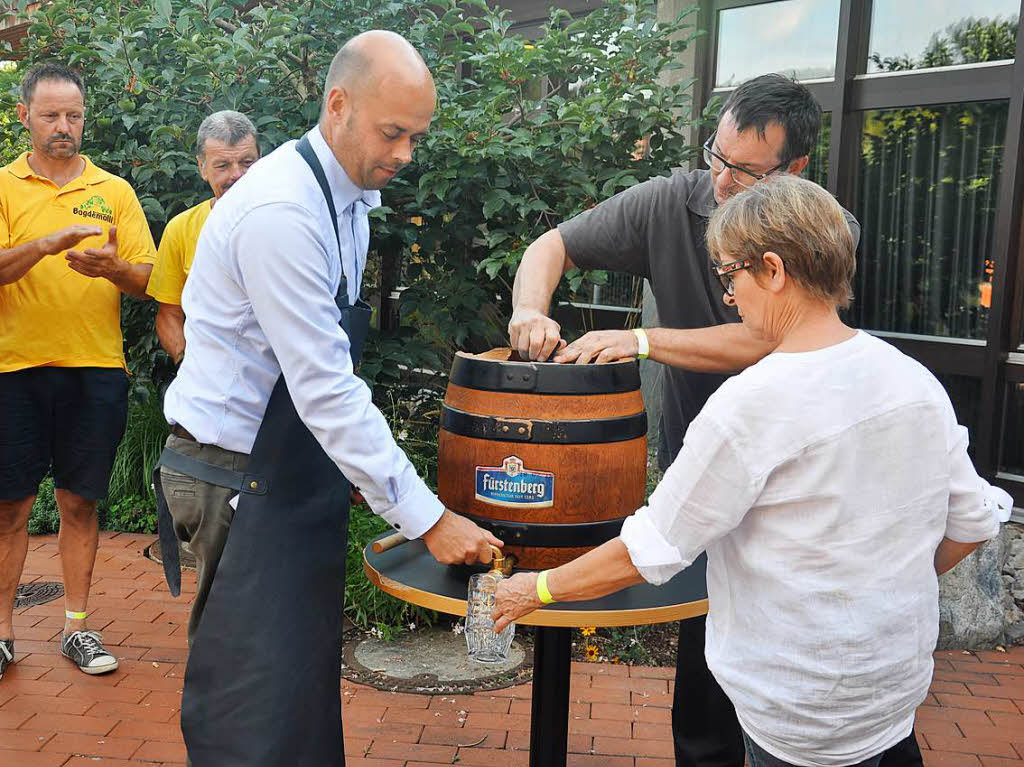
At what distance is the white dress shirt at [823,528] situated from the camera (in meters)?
1.69

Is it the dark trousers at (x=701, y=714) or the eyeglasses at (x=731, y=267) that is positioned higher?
the eyeglasses at (x=731, y=267)

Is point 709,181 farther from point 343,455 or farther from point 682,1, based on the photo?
point 682,1

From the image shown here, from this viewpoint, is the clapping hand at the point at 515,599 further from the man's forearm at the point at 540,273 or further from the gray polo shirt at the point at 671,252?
the gray polo shirt at the point at 671,252

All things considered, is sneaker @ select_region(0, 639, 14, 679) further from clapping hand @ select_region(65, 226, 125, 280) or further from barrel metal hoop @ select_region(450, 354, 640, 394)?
barrel metal hoop @ select_region(450, 354, 640, 394)

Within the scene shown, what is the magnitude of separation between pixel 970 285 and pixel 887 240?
1.52ft

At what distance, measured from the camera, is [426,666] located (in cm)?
413

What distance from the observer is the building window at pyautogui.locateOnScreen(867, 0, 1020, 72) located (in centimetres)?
466

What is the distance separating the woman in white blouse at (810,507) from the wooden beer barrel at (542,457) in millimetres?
294

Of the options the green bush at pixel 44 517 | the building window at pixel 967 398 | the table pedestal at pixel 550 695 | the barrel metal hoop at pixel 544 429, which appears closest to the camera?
the barrel metal hoop at pixel 544 429

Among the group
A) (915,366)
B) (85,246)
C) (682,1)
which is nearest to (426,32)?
(682,1)

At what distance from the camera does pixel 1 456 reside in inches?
154

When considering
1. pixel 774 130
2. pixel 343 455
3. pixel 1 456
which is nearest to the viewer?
pixel 343 455

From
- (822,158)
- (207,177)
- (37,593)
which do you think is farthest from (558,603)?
(822,158)

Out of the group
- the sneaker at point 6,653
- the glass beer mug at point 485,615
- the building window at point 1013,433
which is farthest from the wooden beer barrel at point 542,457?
the building window at point 1013,433
